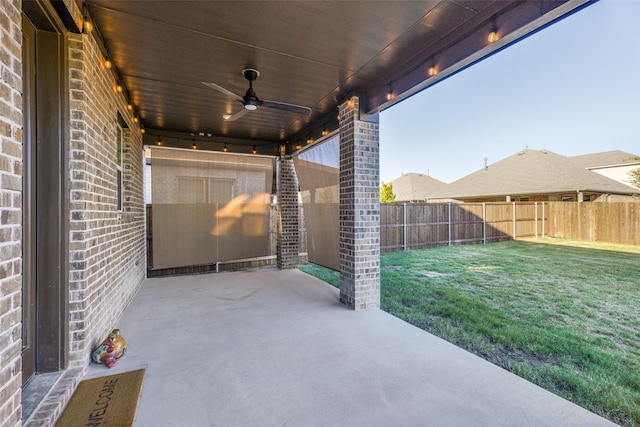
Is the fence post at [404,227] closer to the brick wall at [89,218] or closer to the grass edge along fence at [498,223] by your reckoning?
the grass edge along fence at [498,223]

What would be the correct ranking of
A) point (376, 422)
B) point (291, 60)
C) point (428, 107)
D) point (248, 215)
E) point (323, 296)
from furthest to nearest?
point (428, 107)
point (248, 215)
point (323, 296)
point (291, 60)
point (376, 422)

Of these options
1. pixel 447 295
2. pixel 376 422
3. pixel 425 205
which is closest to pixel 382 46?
pixel 376 422

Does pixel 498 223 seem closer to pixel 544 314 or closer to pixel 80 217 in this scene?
pixel 544 314

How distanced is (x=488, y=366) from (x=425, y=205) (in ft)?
27.5

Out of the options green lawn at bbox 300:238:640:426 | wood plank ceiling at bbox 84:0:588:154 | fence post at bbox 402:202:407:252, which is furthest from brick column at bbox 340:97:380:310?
fence post at bbox 402:202:407:252

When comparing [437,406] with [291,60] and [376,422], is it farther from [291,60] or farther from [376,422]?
[291,60]

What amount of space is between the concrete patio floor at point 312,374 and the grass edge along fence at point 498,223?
257 inches

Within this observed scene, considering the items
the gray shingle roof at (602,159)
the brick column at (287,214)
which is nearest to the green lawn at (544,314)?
the brick column at (287,214)

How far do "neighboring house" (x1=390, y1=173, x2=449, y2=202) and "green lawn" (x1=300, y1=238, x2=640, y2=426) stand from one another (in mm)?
16460

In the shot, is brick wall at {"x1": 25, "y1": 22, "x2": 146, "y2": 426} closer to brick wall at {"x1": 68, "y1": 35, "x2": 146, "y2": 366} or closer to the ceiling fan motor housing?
brick wall at {"x1": 68, "y1": 35, "x2": 146, "y2": 366}

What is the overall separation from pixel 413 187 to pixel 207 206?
22.1 meters

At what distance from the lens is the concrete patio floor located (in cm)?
180

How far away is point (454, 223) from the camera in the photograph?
10.8 meters

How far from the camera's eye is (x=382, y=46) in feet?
9.12
